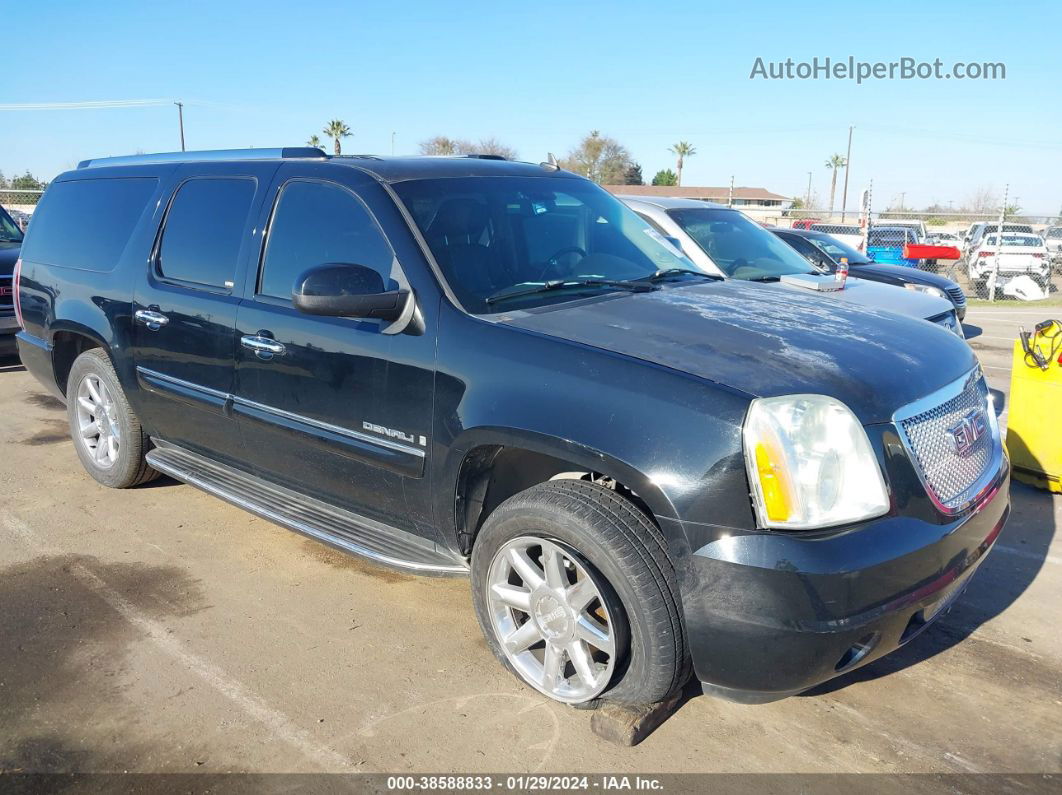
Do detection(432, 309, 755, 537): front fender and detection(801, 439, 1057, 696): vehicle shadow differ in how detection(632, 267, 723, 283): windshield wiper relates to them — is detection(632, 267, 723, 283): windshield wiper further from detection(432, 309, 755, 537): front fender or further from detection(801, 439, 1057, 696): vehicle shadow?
detection(801, 439, 1057, 696): vehicle shadow

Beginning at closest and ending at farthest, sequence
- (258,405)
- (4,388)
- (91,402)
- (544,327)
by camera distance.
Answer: (544,327), (258,405), (91,402), (4,388)

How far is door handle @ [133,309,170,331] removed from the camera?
176 inches

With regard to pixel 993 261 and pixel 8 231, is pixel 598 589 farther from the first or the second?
pixel 993 261

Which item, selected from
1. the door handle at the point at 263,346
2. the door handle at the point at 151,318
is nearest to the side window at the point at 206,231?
the door handle at the point at 151,318

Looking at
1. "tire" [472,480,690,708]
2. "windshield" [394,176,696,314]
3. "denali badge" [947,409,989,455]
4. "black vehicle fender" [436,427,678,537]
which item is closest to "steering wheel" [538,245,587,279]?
"windshield" [394,176,696,314]

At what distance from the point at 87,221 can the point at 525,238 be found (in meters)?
2.98

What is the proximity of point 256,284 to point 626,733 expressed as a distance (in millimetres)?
2517

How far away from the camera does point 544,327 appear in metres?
3.15

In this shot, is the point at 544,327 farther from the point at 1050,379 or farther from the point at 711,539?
the point at 1050,379

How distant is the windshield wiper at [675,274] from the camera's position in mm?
3971

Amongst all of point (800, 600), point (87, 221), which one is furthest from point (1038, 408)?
point (87, 221)

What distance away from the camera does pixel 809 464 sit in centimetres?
259

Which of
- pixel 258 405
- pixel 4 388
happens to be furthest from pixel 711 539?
pixel 4 388

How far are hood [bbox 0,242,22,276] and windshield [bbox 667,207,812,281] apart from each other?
6.47m
